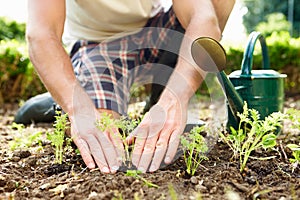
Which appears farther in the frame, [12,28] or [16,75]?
[12,28]

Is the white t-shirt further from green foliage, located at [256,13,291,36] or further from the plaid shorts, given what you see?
green foliage, located at [256,13,291,36]

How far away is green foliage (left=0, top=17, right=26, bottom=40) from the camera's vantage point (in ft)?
25.2

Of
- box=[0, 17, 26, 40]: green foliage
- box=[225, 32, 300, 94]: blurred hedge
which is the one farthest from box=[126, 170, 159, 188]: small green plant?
box=[0, 17, 26, 40]: green foliage

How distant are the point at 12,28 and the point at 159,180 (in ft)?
24.5

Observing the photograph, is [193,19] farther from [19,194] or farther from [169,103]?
[19,194]

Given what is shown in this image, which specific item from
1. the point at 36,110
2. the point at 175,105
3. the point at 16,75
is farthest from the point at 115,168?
the point at 16,75

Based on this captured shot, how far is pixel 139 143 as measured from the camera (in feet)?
6.01

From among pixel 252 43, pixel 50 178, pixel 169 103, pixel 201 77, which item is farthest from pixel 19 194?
pixel 252 43

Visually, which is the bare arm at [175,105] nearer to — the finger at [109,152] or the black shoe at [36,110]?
the finger at [109,152]

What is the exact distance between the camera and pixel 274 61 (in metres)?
5.43

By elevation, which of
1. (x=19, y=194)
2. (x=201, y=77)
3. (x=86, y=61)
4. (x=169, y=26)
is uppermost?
(x=169, y=26)

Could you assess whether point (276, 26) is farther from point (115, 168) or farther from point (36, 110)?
point (115, 168)

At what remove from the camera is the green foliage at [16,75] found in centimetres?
452

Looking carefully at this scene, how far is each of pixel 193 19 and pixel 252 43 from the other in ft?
1.28
